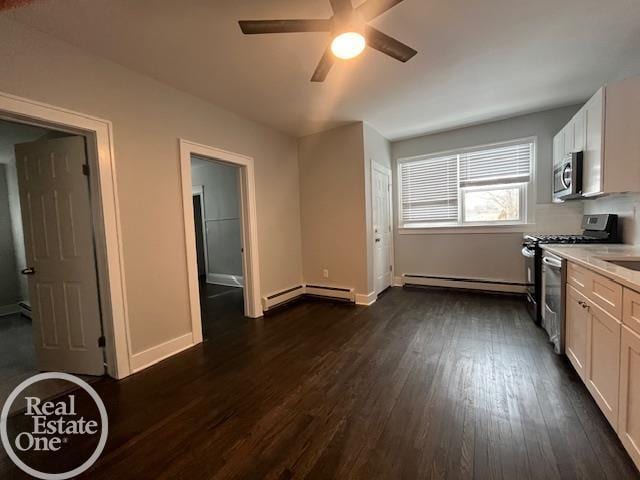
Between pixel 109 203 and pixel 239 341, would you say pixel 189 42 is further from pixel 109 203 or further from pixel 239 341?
pixel 239 341

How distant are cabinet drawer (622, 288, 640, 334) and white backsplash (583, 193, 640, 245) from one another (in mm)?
1708

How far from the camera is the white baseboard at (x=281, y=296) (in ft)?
12.1

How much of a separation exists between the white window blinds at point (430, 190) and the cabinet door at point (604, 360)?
2886mm

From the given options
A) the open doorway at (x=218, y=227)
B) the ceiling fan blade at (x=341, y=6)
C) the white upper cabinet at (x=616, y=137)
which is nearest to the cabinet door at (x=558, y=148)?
the white upper cabinet at (x=616, y=137)

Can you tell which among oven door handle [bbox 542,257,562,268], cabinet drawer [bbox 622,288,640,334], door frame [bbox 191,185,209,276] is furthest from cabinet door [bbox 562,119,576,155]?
door frame [bbox 191,185,209,276]

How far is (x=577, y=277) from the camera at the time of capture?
1918 mm

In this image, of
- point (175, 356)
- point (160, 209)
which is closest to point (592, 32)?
point (160, 209)

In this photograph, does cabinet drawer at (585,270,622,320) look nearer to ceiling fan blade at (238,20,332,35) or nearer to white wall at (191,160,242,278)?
ceiling fan blade at (238,20,332,35)

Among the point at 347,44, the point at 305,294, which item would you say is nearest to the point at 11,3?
the point at 347,44

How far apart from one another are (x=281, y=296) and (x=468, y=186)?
334 centimetres

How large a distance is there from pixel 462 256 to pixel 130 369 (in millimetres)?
4421

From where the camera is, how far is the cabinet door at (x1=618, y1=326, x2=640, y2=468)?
3.97 ft

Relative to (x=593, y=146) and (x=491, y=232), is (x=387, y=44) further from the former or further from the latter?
(x=491, y=232)

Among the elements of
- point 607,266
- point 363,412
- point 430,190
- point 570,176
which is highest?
point 430,190
